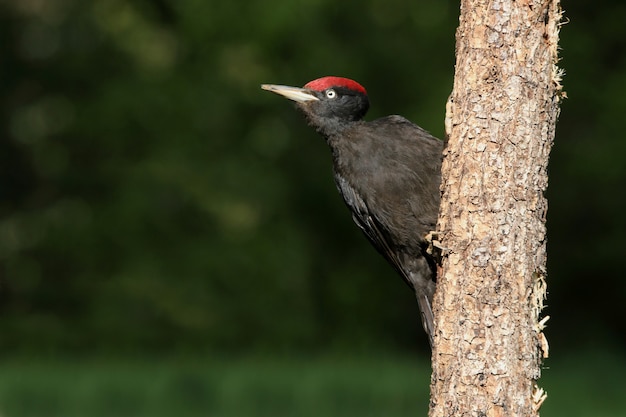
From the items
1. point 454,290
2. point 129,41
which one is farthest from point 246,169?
point 454,290

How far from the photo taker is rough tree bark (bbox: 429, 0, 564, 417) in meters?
3.69

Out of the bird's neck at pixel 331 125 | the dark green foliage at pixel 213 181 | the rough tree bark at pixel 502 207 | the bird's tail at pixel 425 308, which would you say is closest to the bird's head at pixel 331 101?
the bird's neck at pixel 331 125

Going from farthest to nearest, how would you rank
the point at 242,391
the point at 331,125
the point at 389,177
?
the point at 242,391
the point at 331,125
the point at 389,177

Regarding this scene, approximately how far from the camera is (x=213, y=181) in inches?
600

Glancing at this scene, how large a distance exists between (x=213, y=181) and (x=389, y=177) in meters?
10.3

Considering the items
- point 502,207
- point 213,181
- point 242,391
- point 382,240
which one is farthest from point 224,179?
point 502,207

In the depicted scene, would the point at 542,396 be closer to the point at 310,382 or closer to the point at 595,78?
the point at 310,382

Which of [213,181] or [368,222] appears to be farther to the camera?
[213,181]

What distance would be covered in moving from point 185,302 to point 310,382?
678 cm

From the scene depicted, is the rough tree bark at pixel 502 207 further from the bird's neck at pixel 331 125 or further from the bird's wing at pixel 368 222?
the bird's neck at pixel 331 125

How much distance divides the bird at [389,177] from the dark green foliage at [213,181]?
369 inches

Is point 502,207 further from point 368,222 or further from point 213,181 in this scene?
point 213,181

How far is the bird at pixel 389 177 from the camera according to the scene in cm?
506

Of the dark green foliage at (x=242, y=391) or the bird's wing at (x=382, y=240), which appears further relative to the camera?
the dark green foliage at (x=242, y=391)
